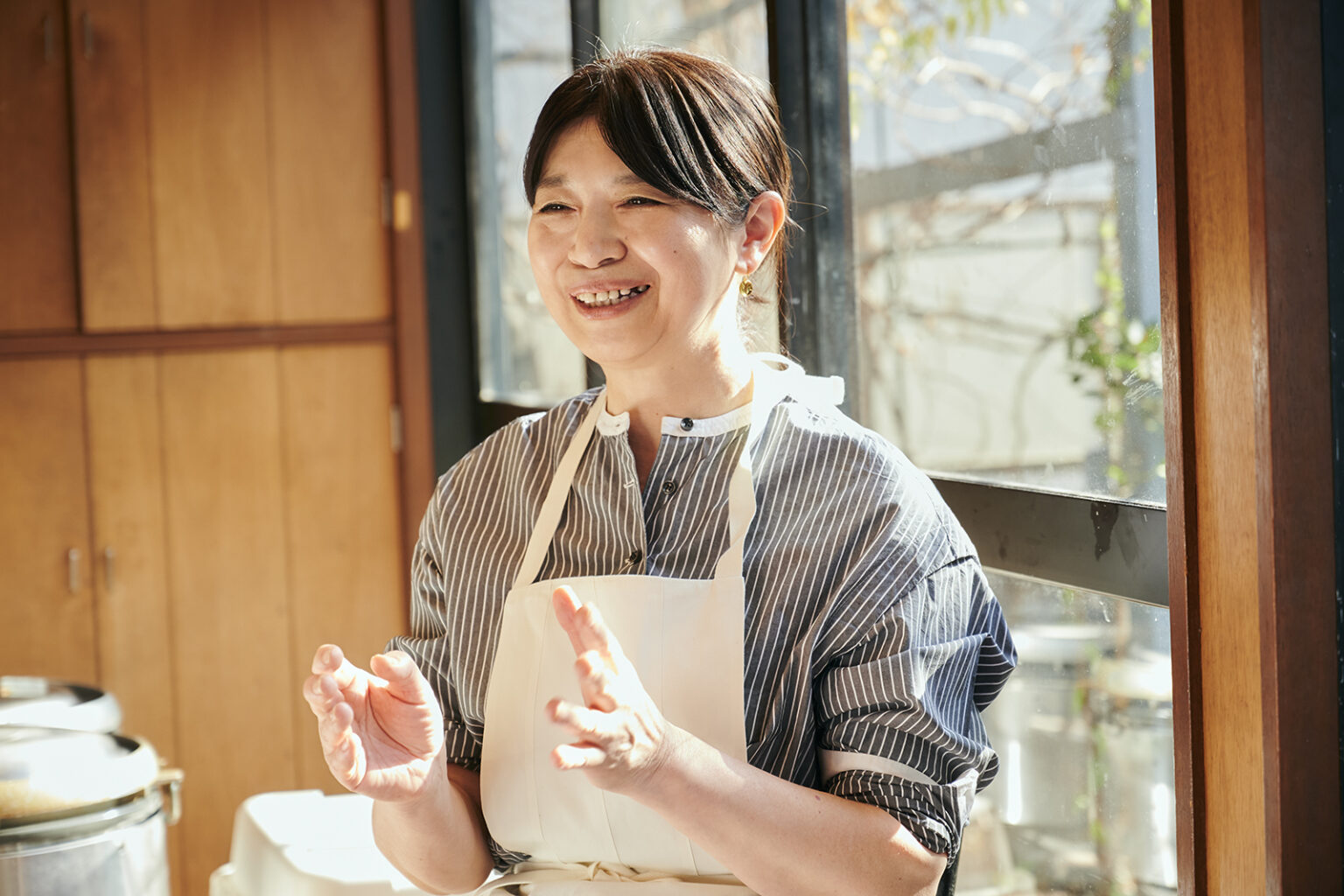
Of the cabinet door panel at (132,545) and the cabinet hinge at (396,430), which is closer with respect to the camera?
the cabinet door panel at (132,545)

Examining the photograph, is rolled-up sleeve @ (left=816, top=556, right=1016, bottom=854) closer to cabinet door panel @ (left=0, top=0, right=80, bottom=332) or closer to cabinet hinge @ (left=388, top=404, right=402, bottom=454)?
cabinet hinge @ (left=388, top=404, right=402, bottom=454)

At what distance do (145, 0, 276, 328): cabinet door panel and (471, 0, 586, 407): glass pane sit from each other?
0.47 meters

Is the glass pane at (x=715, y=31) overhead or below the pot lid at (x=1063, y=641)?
overhead

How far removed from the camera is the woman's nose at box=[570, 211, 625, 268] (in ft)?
4.04

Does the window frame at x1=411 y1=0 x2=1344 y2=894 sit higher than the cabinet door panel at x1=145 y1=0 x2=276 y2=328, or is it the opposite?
the cabinet door panel at x1=145 y1=0 x2=276 y2=328

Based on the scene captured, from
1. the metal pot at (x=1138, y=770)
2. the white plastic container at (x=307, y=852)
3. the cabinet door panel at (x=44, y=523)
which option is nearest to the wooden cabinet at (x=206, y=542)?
the cabinet door panel at (x=44, y=523)

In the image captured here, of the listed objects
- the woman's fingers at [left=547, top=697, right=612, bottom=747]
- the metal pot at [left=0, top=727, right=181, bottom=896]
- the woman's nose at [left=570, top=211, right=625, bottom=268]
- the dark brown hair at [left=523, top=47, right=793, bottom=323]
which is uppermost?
the dark brown hair at [left=523, top=47, right=793, bottom=323]

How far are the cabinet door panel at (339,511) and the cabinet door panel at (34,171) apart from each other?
0.51 m

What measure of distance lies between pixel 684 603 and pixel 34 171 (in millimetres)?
2188

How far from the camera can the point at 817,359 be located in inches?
68.2

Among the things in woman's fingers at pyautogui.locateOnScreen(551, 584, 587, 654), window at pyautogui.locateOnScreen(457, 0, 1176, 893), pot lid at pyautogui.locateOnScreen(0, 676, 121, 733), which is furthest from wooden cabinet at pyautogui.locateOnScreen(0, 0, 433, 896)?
woman's fingers at pyautogui.locateOnScreen(551, 584, 587, 654)

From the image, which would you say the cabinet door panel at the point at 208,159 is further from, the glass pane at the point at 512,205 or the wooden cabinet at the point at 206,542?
the glass pane at the point at 512,205

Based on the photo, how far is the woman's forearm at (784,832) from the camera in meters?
1.04

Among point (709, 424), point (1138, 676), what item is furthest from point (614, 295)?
point (1138, 676)
